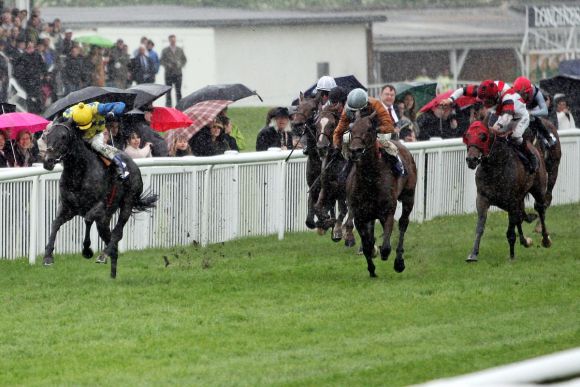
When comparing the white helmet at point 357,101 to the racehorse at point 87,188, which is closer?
the racehorse at point 87,188

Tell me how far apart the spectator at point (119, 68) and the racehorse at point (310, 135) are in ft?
39.1

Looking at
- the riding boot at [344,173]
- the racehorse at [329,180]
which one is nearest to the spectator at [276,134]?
the racehorse at [329,180]

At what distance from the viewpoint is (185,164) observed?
511 inches

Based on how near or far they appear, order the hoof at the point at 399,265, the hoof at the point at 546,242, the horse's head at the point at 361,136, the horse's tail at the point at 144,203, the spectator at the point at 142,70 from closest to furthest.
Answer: the horse's head at the point at 361,136 < the hoof at the point at 399,265 < the horse's tail at the point at 144,203 < the hoof at the point at 546,242 < the spectator at the point at 142,70

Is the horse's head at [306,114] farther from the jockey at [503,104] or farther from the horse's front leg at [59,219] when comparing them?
the horse's front leg at [59,219]

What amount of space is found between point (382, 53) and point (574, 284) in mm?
32453

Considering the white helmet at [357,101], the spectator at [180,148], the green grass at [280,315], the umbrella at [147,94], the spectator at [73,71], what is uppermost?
the spectator at [73,71]

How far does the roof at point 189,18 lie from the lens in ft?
110

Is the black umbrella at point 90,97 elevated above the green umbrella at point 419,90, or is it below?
below

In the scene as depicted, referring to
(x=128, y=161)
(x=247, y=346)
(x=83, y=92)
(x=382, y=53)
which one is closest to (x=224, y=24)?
(x=382, y=53)

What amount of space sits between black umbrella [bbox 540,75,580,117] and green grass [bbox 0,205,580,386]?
6286 mm

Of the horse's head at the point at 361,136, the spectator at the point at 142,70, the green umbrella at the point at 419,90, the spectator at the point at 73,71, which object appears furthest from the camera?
the spectator at the point at 142,70

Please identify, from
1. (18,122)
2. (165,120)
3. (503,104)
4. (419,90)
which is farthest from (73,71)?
(503,104)

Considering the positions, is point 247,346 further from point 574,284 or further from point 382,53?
point 382,53
